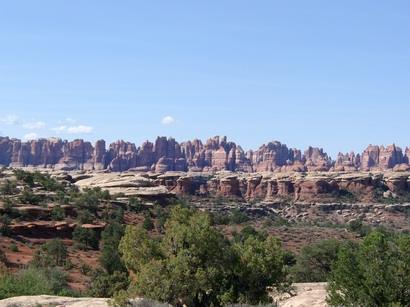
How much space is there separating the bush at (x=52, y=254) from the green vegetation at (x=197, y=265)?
66.0ft

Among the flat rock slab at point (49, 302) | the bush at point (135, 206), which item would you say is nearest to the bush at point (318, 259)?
the flat rock slab at point (49, 302)

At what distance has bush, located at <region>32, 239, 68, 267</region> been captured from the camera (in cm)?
3690

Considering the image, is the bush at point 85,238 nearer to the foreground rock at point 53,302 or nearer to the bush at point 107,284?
the bush at point 107,284

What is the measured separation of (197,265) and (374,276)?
17.6 ft

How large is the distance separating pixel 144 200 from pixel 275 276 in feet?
196

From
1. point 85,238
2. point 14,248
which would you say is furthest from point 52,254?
point 85,238

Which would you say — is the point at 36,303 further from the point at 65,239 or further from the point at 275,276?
the point at 65,239

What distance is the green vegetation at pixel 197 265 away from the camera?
16.8m

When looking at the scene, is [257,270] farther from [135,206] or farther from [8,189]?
[135,206]

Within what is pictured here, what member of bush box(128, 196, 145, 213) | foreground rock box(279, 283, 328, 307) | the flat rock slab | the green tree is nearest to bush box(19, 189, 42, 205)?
bush box(128, 196, 145, 213)

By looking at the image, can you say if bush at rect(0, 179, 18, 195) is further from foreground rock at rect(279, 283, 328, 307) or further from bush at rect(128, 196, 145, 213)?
foreground rock at rect(279, 283, 328, 307)

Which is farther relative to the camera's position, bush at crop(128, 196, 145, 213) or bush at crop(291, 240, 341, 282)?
bush at crop(128, 196, 145, 213)

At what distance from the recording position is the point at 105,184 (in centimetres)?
8844

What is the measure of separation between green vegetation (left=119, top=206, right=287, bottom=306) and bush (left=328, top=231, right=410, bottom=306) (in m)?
2.30
